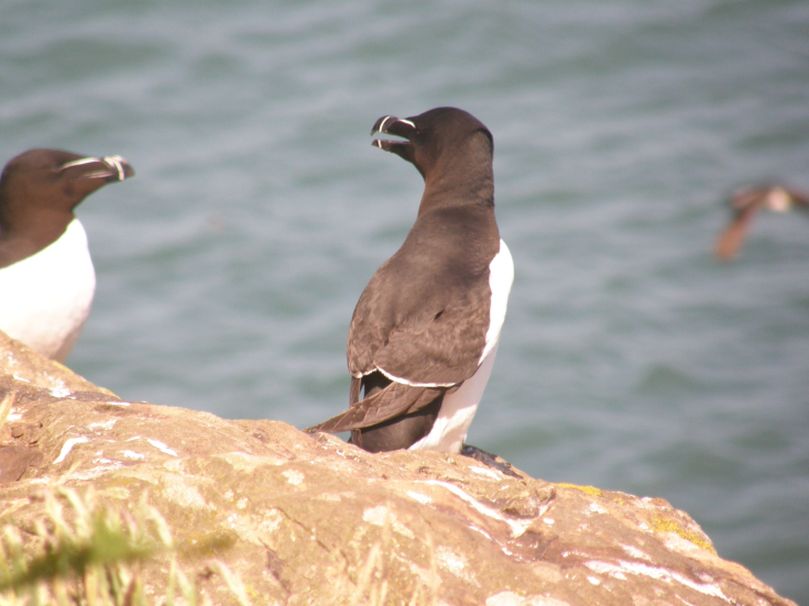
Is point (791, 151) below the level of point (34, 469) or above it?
above

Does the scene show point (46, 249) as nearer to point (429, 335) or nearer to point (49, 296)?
point (49, 296)

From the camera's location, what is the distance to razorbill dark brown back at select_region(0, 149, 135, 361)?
649 cm

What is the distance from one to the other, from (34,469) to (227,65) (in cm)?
1528

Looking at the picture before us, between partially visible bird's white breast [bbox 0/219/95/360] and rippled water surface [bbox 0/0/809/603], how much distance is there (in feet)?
18.8

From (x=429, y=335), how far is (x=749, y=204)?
7.13 ft

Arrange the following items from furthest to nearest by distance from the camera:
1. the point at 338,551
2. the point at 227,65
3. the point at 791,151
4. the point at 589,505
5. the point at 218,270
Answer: the point at 227,65, the point at 791,151, the point at 218,270, the point at 589,505, the point at 338,551

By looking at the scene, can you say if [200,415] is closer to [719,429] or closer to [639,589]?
[639,589]

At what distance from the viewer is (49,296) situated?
6523 millimetres

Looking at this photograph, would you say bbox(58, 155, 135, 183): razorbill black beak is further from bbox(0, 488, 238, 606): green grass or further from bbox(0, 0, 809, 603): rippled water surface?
bbox(0, 0, 809, 603): rippled water surface

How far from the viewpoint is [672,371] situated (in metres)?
13.3

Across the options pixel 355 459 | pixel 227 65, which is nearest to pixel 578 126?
pixel 227 65

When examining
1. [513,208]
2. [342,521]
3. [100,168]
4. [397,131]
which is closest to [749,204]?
[342,521]

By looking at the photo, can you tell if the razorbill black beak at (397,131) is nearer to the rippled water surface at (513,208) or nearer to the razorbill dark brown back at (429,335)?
the razorbill dark brown back at (429,335)

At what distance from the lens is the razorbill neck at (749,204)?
299 centimetres
